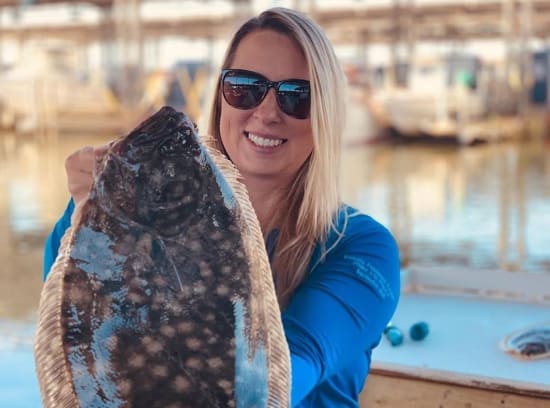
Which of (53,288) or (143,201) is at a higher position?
(143,201)

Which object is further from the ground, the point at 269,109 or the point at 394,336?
the point at 269,109

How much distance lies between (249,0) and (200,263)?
2699 cm

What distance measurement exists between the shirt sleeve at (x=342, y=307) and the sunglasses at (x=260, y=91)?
302 mm

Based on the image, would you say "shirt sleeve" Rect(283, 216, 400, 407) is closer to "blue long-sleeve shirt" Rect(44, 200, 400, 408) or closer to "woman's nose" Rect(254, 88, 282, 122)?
"blue long-sleeve shirt" Rect(44, 200, 400, 408)

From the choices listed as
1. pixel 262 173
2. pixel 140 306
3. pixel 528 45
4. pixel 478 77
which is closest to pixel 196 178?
pixel 140 306

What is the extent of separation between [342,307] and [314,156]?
395mm

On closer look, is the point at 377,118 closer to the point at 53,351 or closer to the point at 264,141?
the point at 264,141

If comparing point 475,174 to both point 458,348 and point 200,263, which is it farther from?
point 200,263

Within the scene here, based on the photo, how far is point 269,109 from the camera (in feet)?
6.20

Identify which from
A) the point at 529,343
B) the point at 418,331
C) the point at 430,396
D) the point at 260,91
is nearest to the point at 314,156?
the point at 260,91

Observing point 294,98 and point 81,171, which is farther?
point 294,98

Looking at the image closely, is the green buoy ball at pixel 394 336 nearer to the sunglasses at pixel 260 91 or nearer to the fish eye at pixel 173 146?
the sunglasses at pixel 260 91

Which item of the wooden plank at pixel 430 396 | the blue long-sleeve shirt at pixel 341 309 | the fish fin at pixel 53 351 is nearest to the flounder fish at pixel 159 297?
the fish fin at pixel 53 351

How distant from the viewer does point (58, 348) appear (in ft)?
4.33
